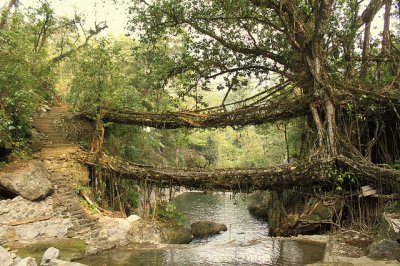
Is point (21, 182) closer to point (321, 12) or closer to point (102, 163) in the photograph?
point (102, 163)

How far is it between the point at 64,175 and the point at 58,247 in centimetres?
333

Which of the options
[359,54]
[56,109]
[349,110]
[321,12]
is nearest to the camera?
[321,12]

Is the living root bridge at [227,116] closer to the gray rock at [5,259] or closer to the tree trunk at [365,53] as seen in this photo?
the tree trunk at [365,53]

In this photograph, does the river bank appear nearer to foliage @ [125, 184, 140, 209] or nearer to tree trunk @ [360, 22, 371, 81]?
foliage @ [125, 184, 140, 209]

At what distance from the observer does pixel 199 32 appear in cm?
1158

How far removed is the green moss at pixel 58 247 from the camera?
793 cm

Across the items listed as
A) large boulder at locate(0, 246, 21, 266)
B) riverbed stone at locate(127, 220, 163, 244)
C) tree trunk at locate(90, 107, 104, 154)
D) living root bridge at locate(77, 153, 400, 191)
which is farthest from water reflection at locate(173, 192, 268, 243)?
large boulder at locate(0, 246, 21, 266)

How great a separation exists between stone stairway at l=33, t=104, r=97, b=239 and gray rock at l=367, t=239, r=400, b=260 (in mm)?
6784

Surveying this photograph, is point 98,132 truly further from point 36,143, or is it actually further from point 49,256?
point 49,256

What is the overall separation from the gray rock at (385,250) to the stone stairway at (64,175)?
22.3ft

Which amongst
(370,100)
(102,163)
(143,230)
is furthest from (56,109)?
(370,100)

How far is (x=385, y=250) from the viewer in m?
6.24

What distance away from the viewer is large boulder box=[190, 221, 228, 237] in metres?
15.9

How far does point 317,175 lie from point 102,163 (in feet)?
21.7
